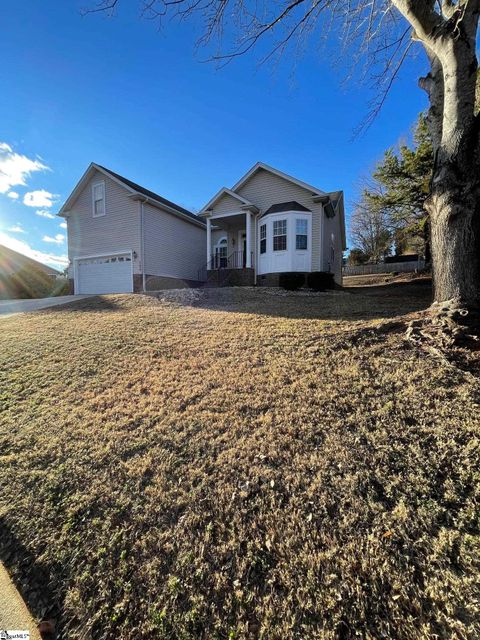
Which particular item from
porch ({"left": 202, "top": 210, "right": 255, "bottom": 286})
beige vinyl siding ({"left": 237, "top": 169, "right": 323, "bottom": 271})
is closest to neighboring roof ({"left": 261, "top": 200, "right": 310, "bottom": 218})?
beige vinyl siding ({"left": 237, "top": 169, "right": 323, "bottom": 271})

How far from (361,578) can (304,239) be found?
1196cm

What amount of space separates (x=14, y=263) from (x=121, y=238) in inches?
561

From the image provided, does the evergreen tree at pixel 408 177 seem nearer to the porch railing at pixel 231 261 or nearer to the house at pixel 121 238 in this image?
the porch railing at pixel 231 261

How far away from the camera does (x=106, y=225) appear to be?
1447cm

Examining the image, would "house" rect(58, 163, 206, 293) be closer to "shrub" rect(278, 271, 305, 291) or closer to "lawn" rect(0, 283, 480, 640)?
"shrub" rect(278, 271, 305, 291)

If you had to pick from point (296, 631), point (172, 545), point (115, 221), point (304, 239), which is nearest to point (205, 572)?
point (172, 545)

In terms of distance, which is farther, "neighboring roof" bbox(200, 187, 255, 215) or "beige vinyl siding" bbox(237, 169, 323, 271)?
"neighboring roof" bbox(200, 187, 255, 215)

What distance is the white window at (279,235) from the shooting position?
12.4 m

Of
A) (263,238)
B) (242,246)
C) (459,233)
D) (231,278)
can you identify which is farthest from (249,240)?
(459,233)

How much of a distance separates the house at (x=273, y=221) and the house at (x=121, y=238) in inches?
88.4

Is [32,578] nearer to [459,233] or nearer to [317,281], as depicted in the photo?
[459,233]

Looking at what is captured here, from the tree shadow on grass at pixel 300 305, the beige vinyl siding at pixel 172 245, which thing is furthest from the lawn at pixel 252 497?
the beige vinyl siding at pixel 172 245

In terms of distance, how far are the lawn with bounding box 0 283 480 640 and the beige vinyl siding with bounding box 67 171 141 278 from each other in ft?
35.9

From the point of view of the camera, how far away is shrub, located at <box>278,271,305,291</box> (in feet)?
39.7
